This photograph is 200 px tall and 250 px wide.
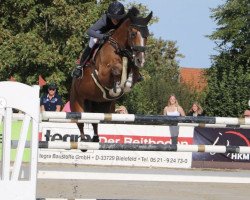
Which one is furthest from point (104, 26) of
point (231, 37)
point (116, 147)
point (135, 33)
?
point (231, 37)

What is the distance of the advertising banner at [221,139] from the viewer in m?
14.3

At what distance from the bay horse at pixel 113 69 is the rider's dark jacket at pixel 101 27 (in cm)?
15

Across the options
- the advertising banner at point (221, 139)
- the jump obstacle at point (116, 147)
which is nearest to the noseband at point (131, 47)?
the jump obstacle at point (116, 147)

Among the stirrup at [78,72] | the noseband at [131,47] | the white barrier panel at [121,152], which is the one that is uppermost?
the noseband at [131,47]

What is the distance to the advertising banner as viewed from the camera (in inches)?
564

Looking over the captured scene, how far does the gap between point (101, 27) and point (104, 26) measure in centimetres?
7

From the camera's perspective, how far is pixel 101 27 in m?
8.89

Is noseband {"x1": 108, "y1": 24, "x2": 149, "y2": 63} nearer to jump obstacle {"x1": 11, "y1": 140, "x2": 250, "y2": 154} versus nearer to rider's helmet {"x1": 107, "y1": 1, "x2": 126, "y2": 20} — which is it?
rider's helmet {"x1": 107, "y1": 1, "x2": 126, "y2": 20}

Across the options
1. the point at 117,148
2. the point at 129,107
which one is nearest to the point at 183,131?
the point at 117,148

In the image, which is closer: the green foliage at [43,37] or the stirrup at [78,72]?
the stirrup at [78,72]

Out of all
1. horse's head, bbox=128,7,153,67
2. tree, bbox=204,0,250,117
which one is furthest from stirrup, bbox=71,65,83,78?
tree, bbox=204,0,250,117

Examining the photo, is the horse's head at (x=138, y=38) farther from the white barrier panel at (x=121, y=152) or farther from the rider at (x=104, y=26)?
the white barrier panel at (x=121, y=152)

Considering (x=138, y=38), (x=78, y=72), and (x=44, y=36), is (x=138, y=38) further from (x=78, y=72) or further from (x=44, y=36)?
(x=44, y=36)

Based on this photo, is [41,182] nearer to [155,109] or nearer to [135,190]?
[135,190]
